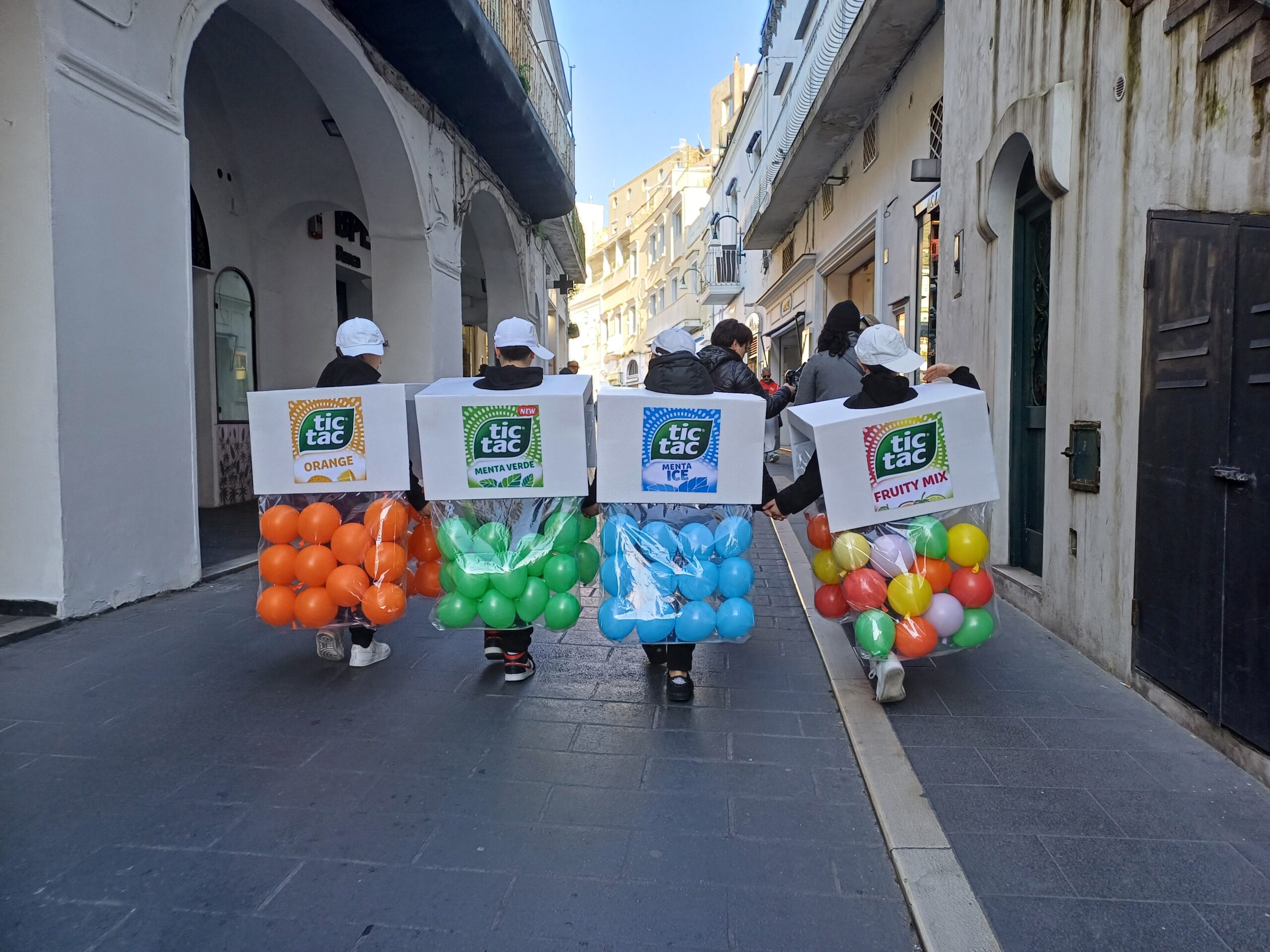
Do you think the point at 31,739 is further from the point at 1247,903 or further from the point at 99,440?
the point at 1247,903

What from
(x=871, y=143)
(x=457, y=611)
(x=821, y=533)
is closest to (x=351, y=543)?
(x=457, y=611)

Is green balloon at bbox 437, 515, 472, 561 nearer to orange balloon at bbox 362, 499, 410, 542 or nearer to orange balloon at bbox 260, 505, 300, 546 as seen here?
orange balloon at bbox 362, 499, 410, 542

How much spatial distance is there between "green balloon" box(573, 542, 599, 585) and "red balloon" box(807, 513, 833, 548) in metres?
1.06

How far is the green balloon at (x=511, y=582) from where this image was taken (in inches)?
151

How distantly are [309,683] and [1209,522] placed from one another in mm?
4168

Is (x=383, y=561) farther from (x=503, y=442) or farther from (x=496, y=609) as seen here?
(x=503, y=442)

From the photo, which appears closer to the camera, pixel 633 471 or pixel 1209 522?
pixel 1209 522

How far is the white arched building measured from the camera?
191 inches

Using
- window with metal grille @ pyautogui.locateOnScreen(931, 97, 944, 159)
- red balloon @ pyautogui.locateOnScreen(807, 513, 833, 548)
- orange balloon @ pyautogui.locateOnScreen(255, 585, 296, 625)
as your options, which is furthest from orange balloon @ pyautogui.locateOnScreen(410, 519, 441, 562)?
window with metal grille @ pyautogui.locateOnScreen(931, 97, 944, 159)

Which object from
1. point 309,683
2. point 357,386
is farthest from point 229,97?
point 309,683

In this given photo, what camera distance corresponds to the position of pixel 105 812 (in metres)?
2.87

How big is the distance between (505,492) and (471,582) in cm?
44

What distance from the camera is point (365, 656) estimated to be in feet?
14.9

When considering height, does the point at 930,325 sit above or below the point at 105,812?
above
